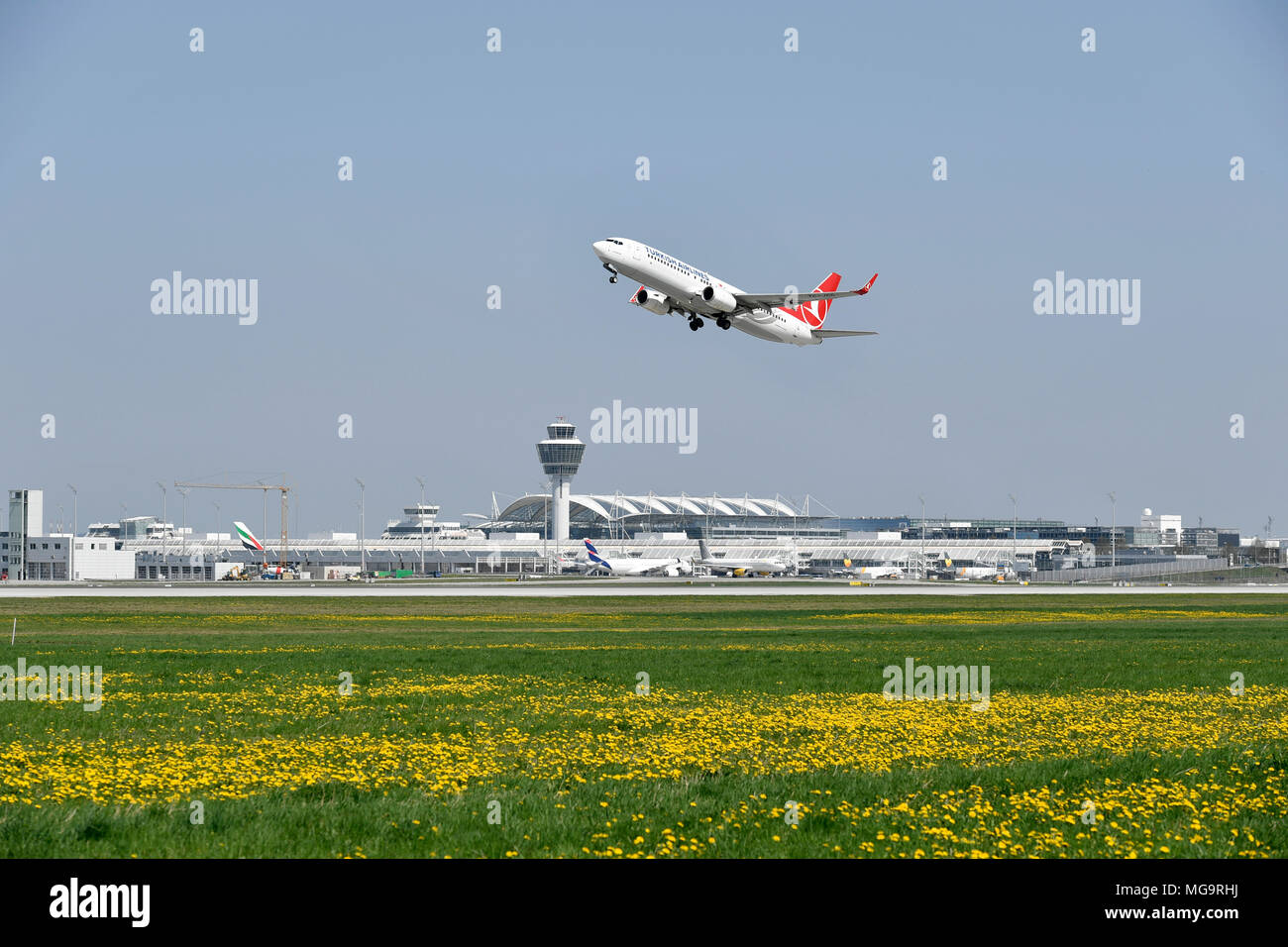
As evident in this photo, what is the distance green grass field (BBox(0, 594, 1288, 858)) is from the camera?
13953 mm

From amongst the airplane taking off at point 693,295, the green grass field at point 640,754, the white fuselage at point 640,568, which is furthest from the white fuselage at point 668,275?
the white fuselage at point 640,568

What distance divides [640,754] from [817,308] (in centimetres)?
7545

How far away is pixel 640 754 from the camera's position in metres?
Answer: 20.3

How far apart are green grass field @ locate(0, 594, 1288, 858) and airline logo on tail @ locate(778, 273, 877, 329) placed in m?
37.6

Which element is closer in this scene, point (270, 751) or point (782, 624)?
point (270, 751)

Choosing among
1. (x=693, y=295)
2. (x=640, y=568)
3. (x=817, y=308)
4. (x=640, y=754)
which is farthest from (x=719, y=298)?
(x=640, y=568)

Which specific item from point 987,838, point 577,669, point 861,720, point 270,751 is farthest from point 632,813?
point 577,669

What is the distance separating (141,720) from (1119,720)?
18573 millimetres

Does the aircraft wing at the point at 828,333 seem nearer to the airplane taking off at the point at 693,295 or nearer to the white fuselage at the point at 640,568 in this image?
the airplane taking off at the point at 693,295
